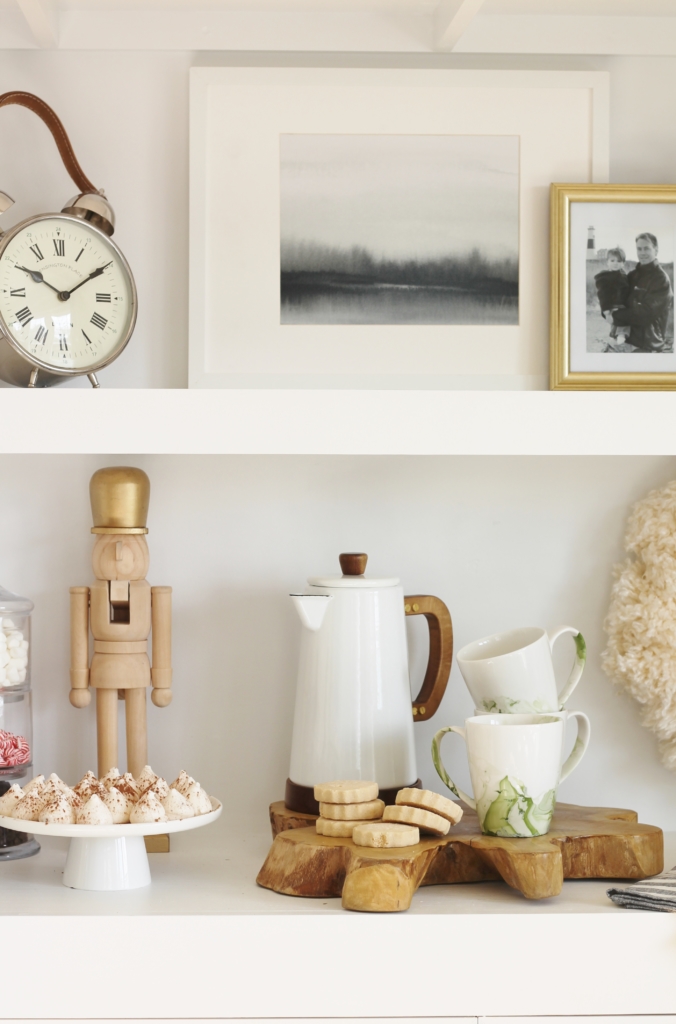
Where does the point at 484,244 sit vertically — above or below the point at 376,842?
above

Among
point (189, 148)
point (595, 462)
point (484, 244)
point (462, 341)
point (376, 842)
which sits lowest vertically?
point (376, 842)

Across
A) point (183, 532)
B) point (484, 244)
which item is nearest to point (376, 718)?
point (183, 532)

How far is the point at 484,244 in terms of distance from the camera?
114 centimetres

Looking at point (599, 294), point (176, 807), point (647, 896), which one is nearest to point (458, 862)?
point (647, 896)

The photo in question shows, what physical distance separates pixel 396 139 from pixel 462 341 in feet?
0.85

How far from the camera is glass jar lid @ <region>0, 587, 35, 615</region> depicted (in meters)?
1.08

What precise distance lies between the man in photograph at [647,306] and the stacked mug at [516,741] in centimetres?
40

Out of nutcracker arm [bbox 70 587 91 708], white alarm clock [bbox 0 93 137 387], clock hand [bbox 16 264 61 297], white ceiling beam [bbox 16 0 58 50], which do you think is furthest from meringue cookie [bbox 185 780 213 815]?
white ceiling beam [bbox 16 0 58 50]

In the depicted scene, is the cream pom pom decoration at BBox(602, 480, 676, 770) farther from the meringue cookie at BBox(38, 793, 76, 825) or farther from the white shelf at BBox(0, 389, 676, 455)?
the meringue cookie at BBox(38, 793, 76, 825)

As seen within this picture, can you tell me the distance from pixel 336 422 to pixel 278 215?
32cm

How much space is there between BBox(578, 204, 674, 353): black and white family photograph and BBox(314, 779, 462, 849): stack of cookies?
1.91 feet

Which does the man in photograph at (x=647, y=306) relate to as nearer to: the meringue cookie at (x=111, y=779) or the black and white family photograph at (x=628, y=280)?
the black and white family photograph at (x=628, y=280)

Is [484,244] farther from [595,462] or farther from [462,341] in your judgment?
[595,462]

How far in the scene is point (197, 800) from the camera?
3.01 ft
